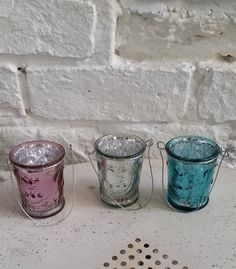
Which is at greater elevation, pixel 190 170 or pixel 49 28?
pixel 49 28

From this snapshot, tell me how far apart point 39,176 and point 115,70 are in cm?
25

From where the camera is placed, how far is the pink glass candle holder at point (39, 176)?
67 cm

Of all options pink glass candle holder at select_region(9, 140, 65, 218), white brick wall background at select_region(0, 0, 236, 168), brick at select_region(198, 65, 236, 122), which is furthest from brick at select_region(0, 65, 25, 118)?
brick at select_region(198, 65, 236, 122)

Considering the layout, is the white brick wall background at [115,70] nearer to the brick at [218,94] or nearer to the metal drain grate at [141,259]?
the brick at [218,94]

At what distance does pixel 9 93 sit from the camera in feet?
2.61

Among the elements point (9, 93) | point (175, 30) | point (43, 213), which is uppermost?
point (175, 30)

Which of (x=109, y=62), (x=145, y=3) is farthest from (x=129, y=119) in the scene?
(x=145, y=3)

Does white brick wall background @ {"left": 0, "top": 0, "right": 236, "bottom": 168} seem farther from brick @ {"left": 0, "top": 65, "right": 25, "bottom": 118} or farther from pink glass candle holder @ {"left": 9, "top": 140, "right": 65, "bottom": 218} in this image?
pink glass candle holder @ {"left": 9, "top": 140, "right": 65, "bottom": 218}

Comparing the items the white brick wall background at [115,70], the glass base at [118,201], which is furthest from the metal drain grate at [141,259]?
the white brick wall background at [115,70]

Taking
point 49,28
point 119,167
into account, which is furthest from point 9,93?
point 119,167

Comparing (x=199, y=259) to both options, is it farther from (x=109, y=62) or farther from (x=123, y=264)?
(x=109, y=62)

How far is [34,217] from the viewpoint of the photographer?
70cm

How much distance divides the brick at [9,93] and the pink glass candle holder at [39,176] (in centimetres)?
12

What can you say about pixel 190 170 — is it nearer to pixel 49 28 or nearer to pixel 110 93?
pixel 110 93
